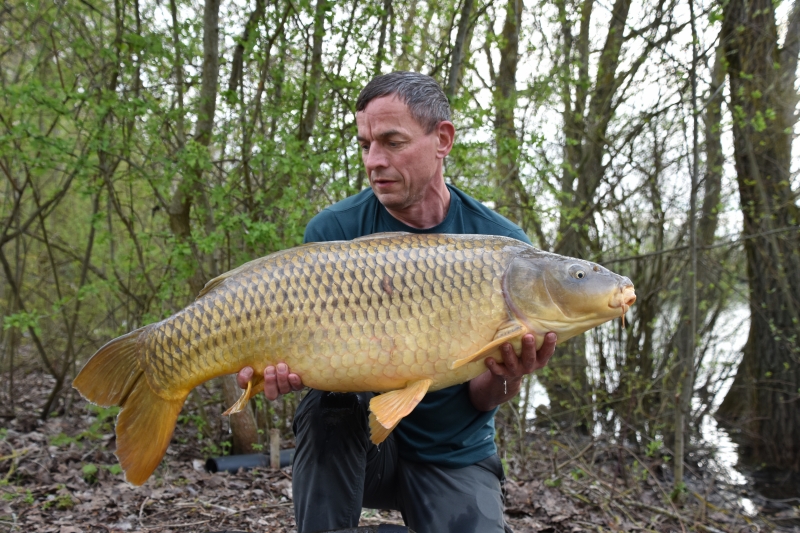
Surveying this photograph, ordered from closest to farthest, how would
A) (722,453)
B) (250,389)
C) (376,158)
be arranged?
(250,389) < (376,158) < (722,453)

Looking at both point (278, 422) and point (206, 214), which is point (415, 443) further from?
point (278, 422)

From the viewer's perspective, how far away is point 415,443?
177 centimetres

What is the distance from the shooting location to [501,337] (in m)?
1.39

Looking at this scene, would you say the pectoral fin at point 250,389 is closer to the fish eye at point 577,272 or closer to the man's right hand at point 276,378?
the man's right hand at point 276,378

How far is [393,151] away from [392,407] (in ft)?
2.23

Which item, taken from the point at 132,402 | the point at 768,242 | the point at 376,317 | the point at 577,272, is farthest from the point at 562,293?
the point at 768,242

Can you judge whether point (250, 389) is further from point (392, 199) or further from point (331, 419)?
point (392, 199)

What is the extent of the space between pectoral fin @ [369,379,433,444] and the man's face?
552 millimetres

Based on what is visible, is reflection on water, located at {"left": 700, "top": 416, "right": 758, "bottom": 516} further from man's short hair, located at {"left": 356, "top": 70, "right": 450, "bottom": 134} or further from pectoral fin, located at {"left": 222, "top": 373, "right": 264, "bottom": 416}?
pectoral fin, located at {"left": 222, "top": 373, "right": 264, "bottom": 416}

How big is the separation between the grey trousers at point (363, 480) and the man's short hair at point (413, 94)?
0.72m

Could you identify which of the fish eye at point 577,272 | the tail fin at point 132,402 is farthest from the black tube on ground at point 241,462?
the fish eye at point 577,272

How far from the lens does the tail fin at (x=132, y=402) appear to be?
1.47 m

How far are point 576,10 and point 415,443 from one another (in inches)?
130

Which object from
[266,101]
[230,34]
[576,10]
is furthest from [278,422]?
[576,10]
